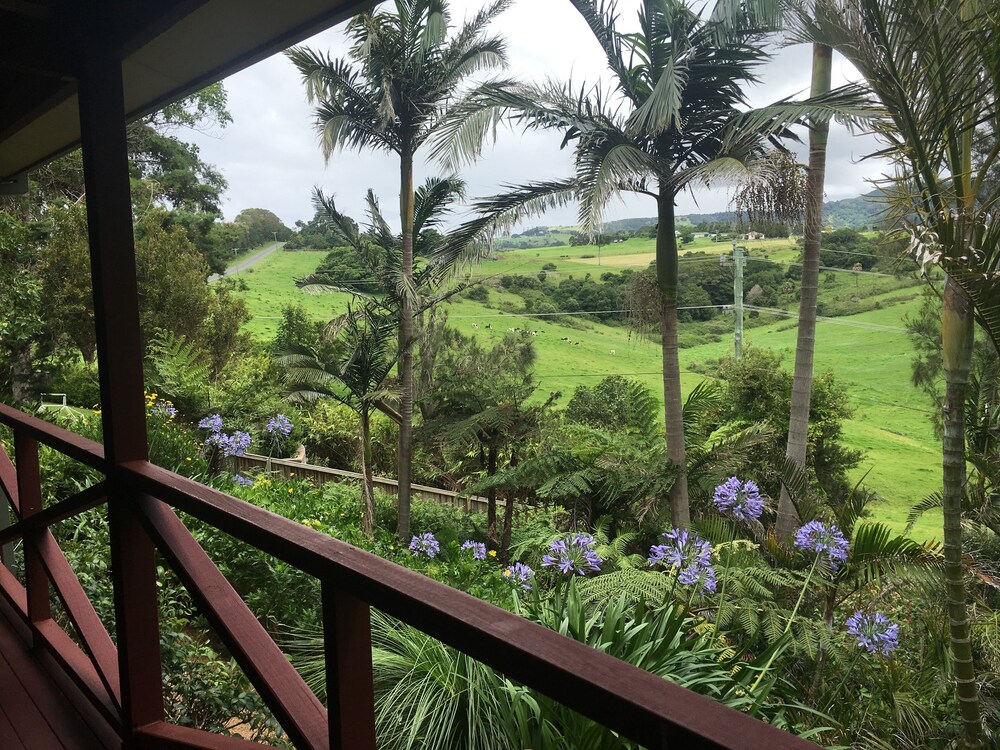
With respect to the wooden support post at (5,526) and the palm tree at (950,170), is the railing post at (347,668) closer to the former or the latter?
the wooden support post at (5,526)

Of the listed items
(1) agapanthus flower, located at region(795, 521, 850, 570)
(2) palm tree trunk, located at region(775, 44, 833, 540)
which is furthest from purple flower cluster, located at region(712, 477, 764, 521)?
(2) palm tree trunk, located at region(775, 44, 833, 540)

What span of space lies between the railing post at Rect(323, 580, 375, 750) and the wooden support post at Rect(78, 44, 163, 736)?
32.5 inches

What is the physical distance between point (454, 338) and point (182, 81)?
1134 cm

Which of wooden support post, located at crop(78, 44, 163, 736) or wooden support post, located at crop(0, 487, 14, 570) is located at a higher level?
wooden support post, located at crop(78, 44, 163, 736)

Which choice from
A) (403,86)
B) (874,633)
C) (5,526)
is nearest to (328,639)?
(5,526)

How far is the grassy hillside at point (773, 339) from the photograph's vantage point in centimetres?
1920

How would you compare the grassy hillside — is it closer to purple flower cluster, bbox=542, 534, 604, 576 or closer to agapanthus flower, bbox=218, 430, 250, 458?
agapanthus flower, bbox=218, 430, 250, 458

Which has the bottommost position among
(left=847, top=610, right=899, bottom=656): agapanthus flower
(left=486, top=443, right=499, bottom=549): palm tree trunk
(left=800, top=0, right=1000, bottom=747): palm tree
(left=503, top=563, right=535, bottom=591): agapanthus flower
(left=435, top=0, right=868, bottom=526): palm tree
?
(left=486, top=443, right=499, bottom=549): palm tree trunk

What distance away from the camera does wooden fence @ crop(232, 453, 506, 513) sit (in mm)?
9945

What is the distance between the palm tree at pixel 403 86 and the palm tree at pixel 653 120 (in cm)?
181

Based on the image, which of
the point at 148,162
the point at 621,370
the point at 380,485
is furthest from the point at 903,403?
the point at 148,162

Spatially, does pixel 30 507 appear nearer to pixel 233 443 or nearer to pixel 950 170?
pixel 233 443

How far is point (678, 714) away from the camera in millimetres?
458

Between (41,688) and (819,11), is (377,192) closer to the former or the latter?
(819,11)
